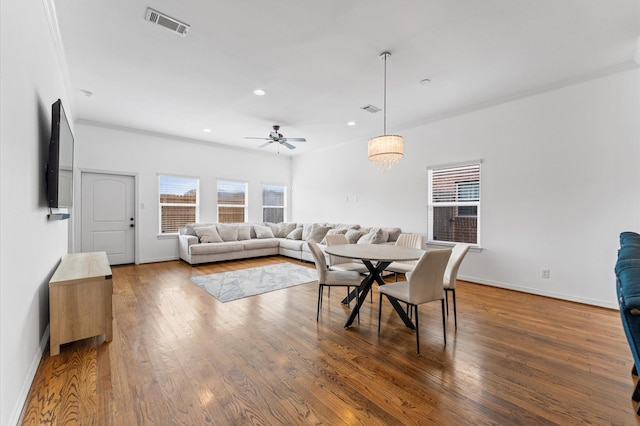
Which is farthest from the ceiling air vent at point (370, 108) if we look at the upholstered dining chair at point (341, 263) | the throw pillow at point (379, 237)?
the upholstered dining chair at point (341, 263)

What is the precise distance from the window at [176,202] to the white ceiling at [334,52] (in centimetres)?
201

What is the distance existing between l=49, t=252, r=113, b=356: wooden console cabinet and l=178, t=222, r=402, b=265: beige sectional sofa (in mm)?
3337

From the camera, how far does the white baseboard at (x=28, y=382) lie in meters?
1.54

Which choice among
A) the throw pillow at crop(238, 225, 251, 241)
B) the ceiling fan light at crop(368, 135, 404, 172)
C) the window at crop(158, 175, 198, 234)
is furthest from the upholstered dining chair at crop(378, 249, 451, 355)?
the window at crop(158, 175, 198, 234)

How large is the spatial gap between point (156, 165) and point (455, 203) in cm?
645

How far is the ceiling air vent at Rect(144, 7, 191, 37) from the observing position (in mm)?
2476

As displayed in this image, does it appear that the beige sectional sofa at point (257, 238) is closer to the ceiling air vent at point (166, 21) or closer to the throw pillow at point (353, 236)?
the throw pillow at point (353, 236)

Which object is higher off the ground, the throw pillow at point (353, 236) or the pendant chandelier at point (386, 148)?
the pendant chandelier at point (386, 148)

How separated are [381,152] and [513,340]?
2.41 metres

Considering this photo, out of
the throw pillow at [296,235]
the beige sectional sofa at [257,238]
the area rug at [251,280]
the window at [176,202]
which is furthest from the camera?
the throw pillow at [296,235]

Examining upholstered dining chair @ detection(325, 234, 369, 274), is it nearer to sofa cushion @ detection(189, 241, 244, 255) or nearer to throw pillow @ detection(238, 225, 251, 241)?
sofa cushion @ detection(189, 241, 244, 255)

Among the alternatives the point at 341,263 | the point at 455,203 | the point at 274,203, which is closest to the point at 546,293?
the point at 455,203

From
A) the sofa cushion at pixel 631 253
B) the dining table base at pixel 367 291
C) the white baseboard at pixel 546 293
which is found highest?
the sofa cushion at pixel 631 253

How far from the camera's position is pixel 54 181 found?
232 centimetres
